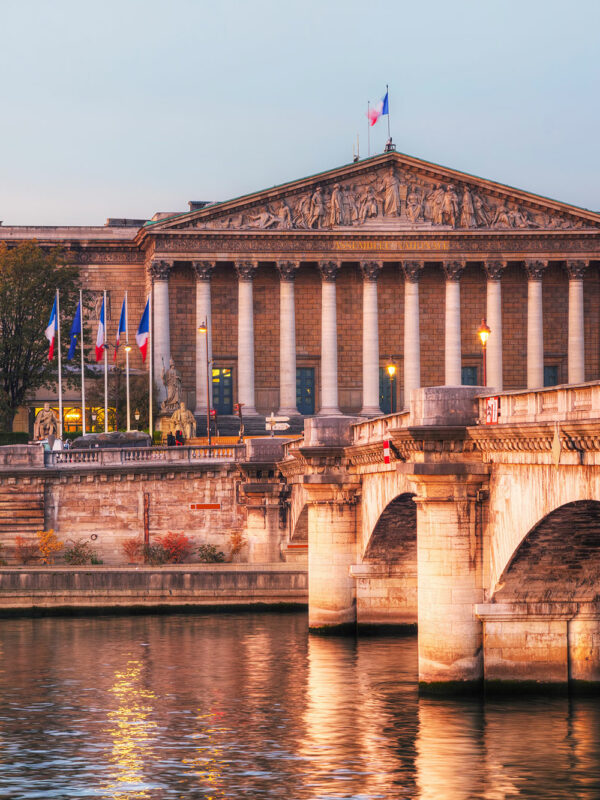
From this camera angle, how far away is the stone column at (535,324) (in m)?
112

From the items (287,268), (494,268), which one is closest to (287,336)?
(287,268)

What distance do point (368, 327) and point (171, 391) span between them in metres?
16.4

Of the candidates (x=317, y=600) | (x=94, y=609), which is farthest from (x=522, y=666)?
(x=94, y=609)

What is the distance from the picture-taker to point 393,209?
110250 mm

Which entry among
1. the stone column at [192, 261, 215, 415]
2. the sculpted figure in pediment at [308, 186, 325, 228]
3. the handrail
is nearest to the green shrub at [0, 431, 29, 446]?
the handrail

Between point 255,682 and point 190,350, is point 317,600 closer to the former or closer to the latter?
point 255,682

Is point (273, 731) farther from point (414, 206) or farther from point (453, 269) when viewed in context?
point (414, 206)

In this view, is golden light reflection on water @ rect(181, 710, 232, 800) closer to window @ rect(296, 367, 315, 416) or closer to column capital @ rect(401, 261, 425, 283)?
column capital @ rect(401, 261, 425, 283)

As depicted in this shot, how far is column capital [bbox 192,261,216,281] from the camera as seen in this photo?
356 ft

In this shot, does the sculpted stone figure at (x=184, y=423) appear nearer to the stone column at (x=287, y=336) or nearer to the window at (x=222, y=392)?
the stone column at (x=287, y=336)

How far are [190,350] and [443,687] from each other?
74.4 metres

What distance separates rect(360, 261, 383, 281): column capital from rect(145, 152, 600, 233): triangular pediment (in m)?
2.32

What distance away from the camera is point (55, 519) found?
7969 centimetres

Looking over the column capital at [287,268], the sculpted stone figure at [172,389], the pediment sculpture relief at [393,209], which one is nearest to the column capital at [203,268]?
the pediment sculpture relief at [393,209]
